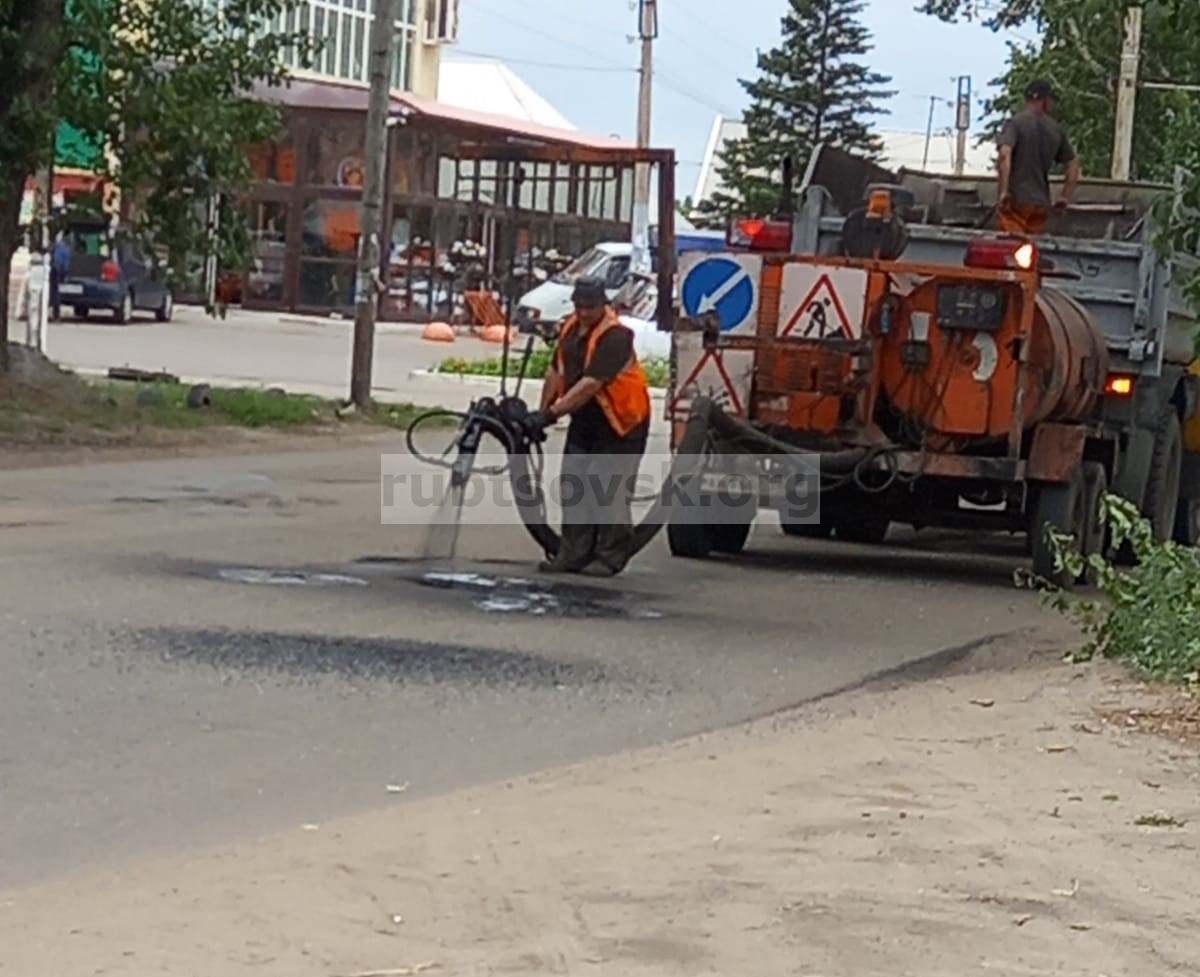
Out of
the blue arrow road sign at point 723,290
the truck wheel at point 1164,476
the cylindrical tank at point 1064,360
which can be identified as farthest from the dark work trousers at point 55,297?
the cylindrical tank at point 1064,360

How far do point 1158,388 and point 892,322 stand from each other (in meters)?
2.92

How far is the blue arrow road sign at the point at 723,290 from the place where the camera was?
15789 millimetres

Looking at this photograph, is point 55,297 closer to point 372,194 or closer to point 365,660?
point 372,194

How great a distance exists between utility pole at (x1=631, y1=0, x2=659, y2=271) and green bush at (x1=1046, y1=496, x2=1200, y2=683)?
3566cm

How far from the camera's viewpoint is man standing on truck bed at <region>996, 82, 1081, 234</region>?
17.8 metres

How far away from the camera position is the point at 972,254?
50.1 ft

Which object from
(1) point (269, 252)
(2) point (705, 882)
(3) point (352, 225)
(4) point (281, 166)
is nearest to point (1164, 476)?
(2) point (705, 882)

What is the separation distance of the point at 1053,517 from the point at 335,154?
40.1 metres

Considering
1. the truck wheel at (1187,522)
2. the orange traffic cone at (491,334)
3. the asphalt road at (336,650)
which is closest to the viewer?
the asphalt road at (336,650)

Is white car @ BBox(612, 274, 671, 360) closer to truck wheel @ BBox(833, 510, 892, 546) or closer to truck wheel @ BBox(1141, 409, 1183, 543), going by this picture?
truck wheel @ BBox(833, 510, 892, 546)

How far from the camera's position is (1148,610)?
12.3m

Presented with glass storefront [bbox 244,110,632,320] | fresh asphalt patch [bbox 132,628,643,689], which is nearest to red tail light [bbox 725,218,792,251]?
fresh asphalt patch [bbox 132,628,643,689]

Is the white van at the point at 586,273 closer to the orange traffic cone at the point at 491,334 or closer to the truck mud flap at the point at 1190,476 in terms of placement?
the orange traffic cone at the point at 491,334

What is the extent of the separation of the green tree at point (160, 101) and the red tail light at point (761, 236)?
7.58 metres
